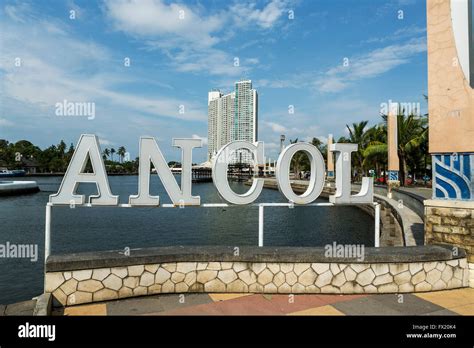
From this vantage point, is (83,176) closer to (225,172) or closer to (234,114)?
(225,172)

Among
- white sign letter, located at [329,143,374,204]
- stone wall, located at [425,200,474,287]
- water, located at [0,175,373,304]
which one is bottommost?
water, located at [0,175,373,304]

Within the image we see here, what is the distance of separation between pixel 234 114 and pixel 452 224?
115 meters

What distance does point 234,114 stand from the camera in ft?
394

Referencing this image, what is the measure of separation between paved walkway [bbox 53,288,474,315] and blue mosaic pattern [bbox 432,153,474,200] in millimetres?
2011

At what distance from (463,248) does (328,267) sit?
2927 mm

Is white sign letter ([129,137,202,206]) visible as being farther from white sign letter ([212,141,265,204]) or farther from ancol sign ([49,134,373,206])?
white sign letter ([212,141,265,204])

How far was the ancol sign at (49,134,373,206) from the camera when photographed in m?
6.59

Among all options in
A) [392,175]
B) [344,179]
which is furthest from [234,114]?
[344,179]

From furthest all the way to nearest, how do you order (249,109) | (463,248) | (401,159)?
(249,109) < (401,159) < (463,248)

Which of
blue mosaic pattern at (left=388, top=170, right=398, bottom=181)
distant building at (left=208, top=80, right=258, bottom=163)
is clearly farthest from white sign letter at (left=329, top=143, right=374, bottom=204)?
distant building at (left=208, top=80, right=258, bottom=163)

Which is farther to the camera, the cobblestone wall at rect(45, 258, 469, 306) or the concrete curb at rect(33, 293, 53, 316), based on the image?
the cobblestone wall at rect(45, 258, 469, 306)

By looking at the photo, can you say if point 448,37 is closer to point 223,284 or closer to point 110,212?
point 223,284
